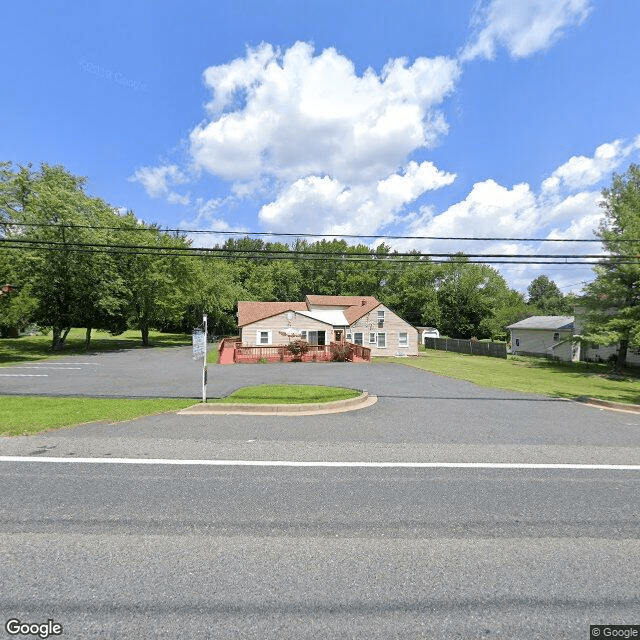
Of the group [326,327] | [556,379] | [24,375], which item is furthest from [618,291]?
[24,375]

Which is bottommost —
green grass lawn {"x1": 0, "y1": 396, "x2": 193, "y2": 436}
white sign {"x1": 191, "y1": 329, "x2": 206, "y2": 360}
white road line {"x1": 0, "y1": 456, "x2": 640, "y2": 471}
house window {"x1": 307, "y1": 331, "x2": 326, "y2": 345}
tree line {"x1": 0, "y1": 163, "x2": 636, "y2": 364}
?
green grass lawn {"x1": 0, "y1": 396, "x2": 193, "y2": 436}

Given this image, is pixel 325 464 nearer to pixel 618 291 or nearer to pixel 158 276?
pixel 618 291

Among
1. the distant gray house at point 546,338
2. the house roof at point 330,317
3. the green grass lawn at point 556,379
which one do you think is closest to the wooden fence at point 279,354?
the house roof at point 330,317

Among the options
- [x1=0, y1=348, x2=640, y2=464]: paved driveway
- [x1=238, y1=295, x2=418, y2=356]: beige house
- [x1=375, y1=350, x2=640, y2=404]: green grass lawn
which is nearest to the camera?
[x1=0, y1=348, x2=640, y2=464]: paved driveway

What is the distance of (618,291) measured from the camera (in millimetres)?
25000

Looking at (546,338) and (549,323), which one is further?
(549,323)

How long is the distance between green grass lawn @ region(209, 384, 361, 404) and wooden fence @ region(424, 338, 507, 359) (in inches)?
1170

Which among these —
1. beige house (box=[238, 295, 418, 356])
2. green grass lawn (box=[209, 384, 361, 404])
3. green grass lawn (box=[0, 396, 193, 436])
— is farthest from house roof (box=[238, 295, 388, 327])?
green grass lawn (box=[0, 396, 193, 436])

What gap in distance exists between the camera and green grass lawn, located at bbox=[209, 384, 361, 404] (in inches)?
440

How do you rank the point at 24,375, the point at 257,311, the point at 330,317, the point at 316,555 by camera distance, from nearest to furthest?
1. the point at 316,555
2. the point at 24,375
3. the point at 257,311
4. the point at 330,317

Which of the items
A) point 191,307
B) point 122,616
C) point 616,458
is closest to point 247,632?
point 122,616

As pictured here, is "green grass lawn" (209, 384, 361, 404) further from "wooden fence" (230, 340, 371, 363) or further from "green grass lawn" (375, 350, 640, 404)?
"wooden fence" (230, 340, 371, 363)

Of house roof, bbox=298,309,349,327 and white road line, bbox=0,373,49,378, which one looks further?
house roof, bbox=298,309,349,327

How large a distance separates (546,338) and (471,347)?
784 centimetres
